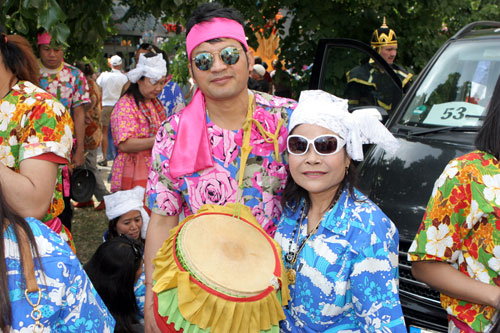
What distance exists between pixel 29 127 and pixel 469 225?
5.94 feet

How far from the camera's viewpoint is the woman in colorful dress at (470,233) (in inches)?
75.5

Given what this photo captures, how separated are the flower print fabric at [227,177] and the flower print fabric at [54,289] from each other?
2.21 ft

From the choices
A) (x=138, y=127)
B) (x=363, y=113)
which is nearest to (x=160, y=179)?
(x=363, y=113)

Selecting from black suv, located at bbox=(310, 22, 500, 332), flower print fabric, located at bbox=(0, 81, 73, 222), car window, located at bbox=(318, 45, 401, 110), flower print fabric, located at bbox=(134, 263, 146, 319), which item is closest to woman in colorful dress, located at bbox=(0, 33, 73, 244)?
flower print fabric, located at bbox=(0, 81, 73, 222)

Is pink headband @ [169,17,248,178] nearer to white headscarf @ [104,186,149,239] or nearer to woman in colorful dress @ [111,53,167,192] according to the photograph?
white headscarf @ [104,186,149,239]

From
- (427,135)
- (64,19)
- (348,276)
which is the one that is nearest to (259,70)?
(427,135)

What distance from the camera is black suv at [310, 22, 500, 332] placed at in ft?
9.61

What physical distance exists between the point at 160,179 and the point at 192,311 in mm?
805

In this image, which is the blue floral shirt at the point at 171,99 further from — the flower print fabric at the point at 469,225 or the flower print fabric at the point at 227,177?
the flower print fabric at the point at 469,225

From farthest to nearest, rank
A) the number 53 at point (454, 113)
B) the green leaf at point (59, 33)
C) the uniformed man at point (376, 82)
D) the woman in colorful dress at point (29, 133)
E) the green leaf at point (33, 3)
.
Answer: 1. the uniformed man at point (376, 82)
2. the number 53 at point (454, 113)
3. the green leaf at point (59, 33)
4. the green leaf at point (33, 3)
5. the woman in colorful dress at point (29, 133)

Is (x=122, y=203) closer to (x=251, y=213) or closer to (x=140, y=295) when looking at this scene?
(x=140, y=295)

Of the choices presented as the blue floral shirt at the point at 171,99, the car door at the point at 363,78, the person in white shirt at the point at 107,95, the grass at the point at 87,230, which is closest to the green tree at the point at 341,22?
the blue floral shirt at the point at 171,99

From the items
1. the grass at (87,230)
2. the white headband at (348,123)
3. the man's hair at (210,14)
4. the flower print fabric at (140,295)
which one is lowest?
the grass at (87,230)

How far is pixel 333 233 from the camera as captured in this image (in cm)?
206
